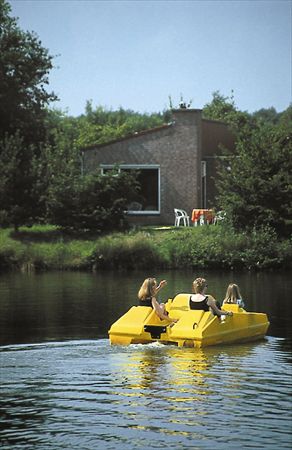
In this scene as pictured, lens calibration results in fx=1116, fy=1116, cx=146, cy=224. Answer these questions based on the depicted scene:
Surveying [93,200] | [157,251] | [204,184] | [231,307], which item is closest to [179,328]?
[231,307]

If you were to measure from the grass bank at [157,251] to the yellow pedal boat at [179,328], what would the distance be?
20.0 metres

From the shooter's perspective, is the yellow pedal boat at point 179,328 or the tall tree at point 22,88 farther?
the tall tree at point 22,88

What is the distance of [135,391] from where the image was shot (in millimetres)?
16781

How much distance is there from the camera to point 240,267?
140 feet

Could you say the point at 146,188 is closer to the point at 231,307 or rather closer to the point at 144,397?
the point at 231,307

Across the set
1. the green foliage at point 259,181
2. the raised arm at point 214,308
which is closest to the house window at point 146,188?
the green foliage at point 259,181

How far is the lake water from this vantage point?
14.0 metres

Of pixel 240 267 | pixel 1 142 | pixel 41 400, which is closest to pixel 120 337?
pixel 41 400

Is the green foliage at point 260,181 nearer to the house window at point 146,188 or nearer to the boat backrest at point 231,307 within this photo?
the house window at point 146,188

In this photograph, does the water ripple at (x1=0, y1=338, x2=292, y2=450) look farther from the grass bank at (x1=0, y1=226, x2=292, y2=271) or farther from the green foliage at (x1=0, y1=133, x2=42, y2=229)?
the green foliage at (x1=0, y1=133, x2=42, y2=229)

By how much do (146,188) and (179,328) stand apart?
30.5m

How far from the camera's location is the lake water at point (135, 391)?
14000mm

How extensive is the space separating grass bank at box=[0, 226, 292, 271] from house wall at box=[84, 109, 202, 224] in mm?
4093

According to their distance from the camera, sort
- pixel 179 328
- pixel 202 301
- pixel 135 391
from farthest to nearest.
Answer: pixel 202 301 < pixel 179 328 < pixel 135 391
